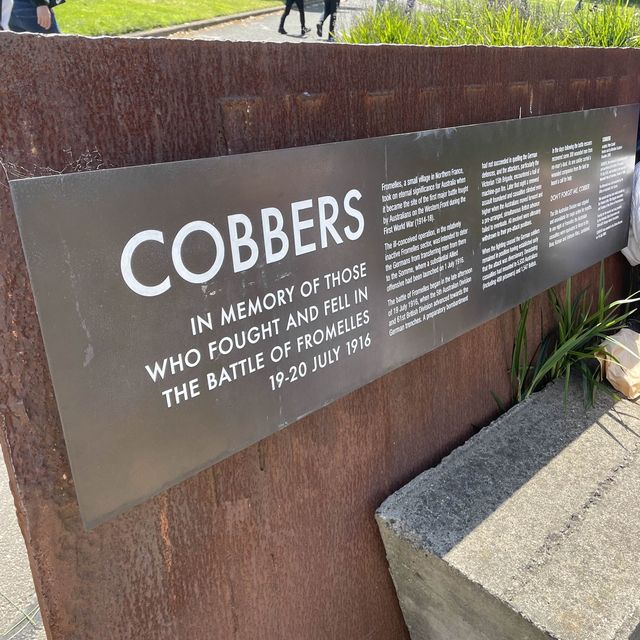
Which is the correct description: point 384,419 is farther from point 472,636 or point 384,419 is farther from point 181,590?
point 181,590

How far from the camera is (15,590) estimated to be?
8.39 ft

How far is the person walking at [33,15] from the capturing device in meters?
4.96

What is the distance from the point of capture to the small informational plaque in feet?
4.00

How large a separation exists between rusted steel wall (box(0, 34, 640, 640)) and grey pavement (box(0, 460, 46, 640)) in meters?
1.08

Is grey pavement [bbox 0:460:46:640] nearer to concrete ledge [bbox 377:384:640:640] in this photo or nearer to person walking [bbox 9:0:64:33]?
concrete ledge [bbox 377:384:640:640]

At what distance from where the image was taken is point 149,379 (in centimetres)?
134

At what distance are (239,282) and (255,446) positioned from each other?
1.71 ft

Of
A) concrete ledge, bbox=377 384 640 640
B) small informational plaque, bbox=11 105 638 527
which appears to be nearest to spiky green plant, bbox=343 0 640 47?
small informational plaque, bbox=11 105 638 527

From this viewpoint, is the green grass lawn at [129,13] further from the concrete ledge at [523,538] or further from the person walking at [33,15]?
the concrete ledge at [523,538]

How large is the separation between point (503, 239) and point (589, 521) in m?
1.04

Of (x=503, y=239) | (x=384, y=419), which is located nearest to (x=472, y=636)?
(x=384, y=419)

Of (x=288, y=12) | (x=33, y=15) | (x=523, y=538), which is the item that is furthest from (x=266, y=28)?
(x=523, y=538)

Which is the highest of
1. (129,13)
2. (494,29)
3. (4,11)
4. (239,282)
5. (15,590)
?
(129,13)

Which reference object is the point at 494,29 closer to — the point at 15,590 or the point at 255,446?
the point at 255,446
